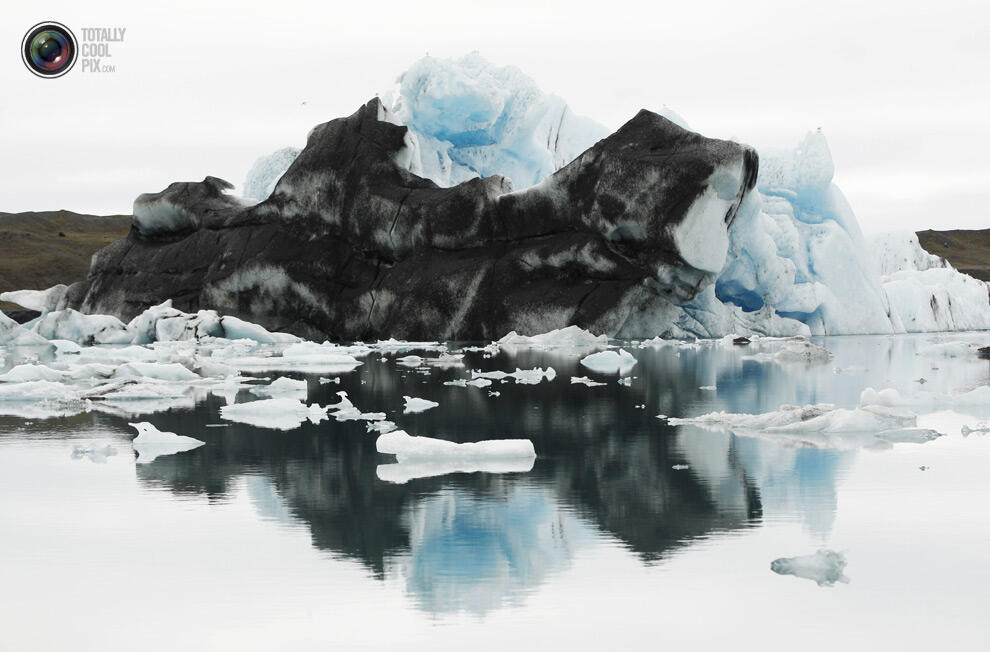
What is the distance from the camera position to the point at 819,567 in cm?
366

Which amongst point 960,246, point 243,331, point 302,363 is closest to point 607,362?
point 302,363

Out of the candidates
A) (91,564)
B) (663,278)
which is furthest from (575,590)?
(663,278)

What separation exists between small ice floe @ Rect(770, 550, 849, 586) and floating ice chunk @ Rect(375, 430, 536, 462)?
8.56 feet

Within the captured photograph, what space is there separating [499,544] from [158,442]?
11.8 feet

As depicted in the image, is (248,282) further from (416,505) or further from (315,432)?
(416,505)

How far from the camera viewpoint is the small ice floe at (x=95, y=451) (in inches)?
257

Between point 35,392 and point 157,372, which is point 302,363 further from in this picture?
point 35,392

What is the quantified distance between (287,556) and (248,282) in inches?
962

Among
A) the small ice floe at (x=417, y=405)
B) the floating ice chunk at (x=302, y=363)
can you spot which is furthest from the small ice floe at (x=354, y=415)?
the floating ice chunk at (x=302, y=363)

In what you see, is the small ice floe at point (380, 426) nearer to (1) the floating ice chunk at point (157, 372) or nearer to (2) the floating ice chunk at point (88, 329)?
(1) the floating ice chunk at point (157, 372)

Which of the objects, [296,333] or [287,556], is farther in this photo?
[296,333]

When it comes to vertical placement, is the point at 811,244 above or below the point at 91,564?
above

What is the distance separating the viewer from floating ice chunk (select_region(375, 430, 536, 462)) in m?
6.13

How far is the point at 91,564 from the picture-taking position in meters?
3.95
